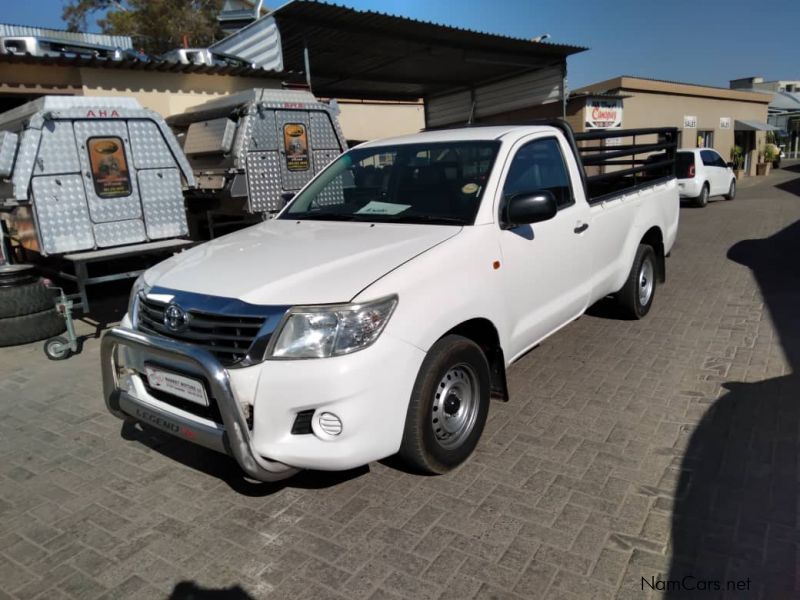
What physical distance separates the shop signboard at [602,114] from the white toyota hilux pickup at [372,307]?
14481 millimetres

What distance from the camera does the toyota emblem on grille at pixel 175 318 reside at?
2917mm

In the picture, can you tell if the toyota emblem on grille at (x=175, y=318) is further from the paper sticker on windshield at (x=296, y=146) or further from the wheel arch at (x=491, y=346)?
the paper sticker on windshield at (x=296, y=146)

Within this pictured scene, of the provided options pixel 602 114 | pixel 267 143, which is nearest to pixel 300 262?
pixel 267 143

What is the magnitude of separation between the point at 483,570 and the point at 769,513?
148 centimetres

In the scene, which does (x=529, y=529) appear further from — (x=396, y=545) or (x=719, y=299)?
(x=719, y=299)

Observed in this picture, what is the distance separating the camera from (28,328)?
6.27 m

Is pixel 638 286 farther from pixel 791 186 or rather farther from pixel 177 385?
pixel 791 186

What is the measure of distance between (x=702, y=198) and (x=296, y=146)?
13843 millimetres

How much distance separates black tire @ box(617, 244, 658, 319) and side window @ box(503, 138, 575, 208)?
1.54m

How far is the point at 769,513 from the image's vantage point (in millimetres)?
2861

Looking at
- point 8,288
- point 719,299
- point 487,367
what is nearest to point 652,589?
point 487,367

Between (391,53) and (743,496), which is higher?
(391,53)

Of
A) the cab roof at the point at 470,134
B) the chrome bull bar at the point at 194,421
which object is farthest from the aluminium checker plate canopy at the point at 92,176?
the chrome bull bar at the point at 194,421

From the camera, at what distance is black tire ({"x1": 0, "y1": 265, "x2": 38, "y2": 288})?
19.9ft
